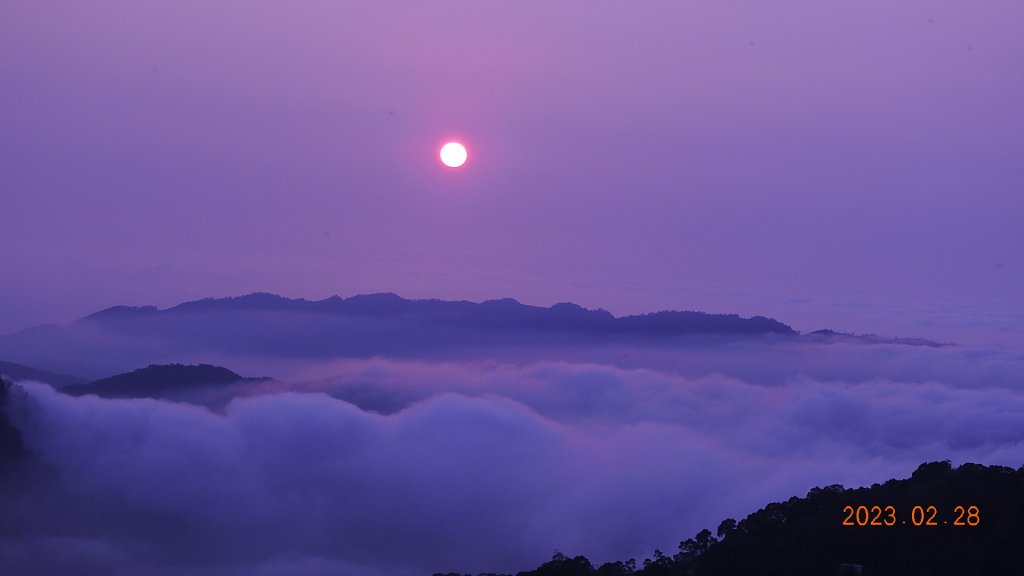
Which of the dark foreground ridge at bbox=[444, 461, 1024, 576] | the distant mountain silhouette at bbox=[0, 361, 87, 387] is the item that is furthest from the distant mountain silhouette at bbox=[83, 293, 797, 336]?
the dark foreground ridge at bbox=[444, 461, 1024, 576]

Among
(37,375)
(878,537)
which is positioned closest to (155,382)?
(37,375)

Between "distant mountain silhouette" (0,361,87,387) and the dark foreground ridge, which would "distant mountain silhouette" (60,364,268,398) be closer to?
"distant mountain silhouette" (0,361,87,387)

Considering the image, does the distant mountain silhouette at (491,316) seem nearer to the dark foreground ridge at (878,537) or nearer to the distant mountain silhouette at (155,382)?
the distant mountain silhouette at (155,382)

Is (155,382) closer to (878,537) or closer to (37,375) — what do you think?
(37,375)

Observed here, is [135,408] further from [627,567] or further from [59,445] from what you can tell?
[627,567]

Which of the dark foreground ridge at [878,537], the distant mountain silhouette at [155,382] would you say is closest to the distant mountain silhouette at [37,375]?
the distant mountain silhouette at [155,382]

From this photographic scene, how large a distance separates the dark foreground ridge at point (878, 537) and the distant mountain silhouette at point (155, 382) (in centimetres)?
8685

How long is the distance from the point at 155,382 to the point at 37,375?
553 inches

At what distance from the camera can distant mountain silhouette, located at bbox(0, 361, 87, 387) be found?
385 feet

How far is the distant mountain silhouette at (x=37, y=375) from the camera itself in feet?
385

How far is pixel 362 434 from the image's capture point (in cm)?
11519

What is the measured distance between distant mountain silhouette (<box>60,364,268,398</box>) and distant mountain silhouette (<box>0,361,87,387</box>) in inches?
112

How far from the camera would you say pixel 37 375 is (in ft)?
402

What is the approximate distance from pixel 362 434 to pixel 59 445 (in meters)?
31.5
